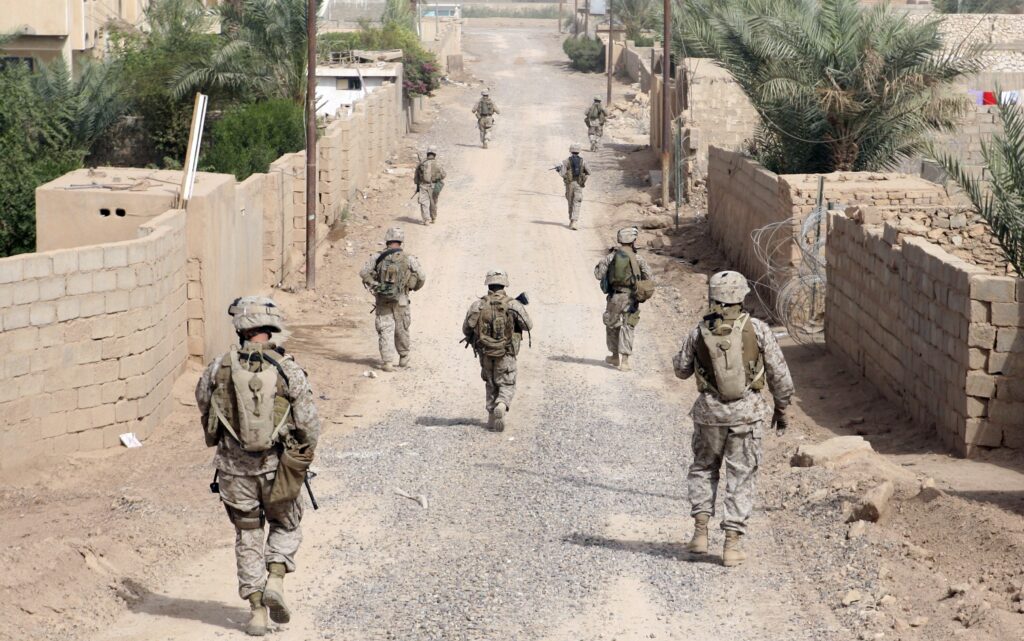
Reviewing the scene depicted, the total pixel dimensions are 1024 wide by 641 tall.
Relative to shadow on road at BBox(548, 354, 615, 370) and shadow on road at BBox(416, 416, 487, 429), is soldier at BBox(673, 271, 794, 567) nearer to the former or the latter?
shadow on road at BBox(416, 416, 487, 429)

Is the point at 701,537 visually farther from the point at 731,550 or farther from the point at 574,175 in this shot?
the point at 574,175

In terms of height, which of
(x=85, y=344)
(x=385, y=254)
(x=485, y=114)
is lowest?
(x=85, y=344)

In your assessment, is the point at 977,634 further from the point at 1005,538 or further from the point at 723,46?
the point at 723,46

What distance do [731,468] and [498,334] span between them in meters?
4.04

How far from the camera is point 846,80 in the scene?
2088cm

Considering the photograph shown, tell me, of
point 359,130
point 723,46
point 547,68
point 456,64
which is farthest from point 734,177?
point 547,68

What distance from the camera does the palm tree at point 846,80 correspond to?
20672 mm

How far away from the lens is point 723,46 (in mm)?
22094

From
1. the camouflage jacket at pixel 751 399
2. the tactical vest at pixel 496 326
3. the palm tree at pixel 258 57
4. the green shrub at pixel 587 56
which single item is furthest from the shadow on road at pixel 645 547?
the green shrub at pixel 587 56

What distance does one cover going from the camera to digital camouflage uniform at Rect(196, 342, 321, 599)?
7156 millimetres

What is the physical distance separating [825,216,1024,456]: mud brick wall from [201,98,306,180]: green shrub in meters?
11.4

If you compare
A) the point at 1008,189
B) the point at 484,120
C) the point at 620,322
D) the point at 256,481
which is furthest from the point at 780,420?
the point at 484,120

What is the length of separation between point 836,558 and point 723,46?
48.2ft

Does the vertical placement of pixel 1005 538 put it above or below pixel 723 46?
below
